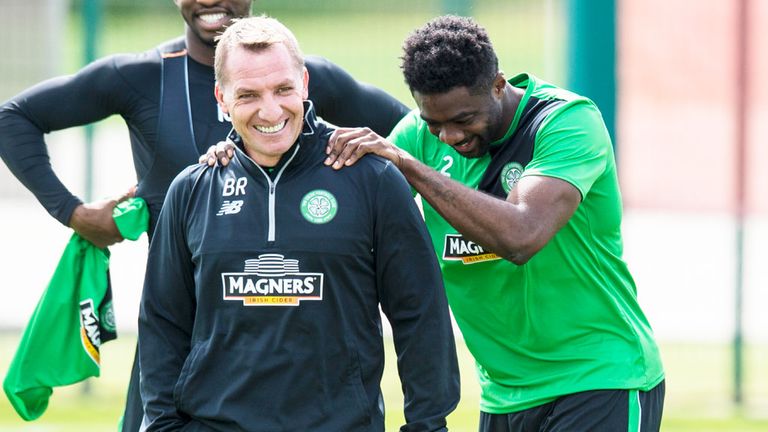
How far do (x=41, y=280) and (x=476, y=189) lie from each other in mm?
6430

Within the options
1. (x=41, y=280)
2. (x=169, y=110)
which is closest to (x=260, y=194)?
(x=169, y=110)

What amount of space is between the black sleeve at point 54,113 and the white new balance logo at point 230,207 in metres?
1.17

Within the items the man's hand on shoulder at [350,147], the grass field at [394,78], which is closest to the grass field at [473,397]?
the grass field at [394,78]

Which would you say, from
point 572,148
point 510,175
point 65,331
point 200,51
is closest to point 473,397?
point 65,331

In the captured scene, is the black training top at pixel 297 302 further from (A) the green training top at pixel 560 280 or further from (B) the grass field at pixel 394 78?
(B) the grass field at pixel 394 78

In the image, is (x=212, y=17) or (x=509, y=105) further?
(x=212, y=17)

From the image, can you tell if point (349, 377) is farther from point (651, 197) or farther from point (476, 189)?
point (651, 197)

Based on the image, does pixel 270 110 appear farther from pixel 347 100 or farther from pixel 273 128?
pixel 347 100

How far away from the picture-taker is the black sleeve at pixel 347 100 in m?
4.54

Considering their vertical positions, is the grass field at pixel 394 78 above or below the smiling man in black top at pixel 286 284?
below

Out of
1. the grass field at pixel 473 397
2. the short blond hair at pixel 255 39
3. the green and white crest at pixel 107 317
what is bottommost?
the grass field at pixel 473 397

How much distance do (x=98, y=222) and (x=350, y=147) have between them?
150cm

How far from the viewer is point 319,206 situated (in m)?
3.37

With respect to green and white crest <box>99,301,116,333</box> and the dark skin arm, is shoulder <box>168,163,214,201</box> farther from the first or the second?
green and white crest <box>99,301,116,333</box>
